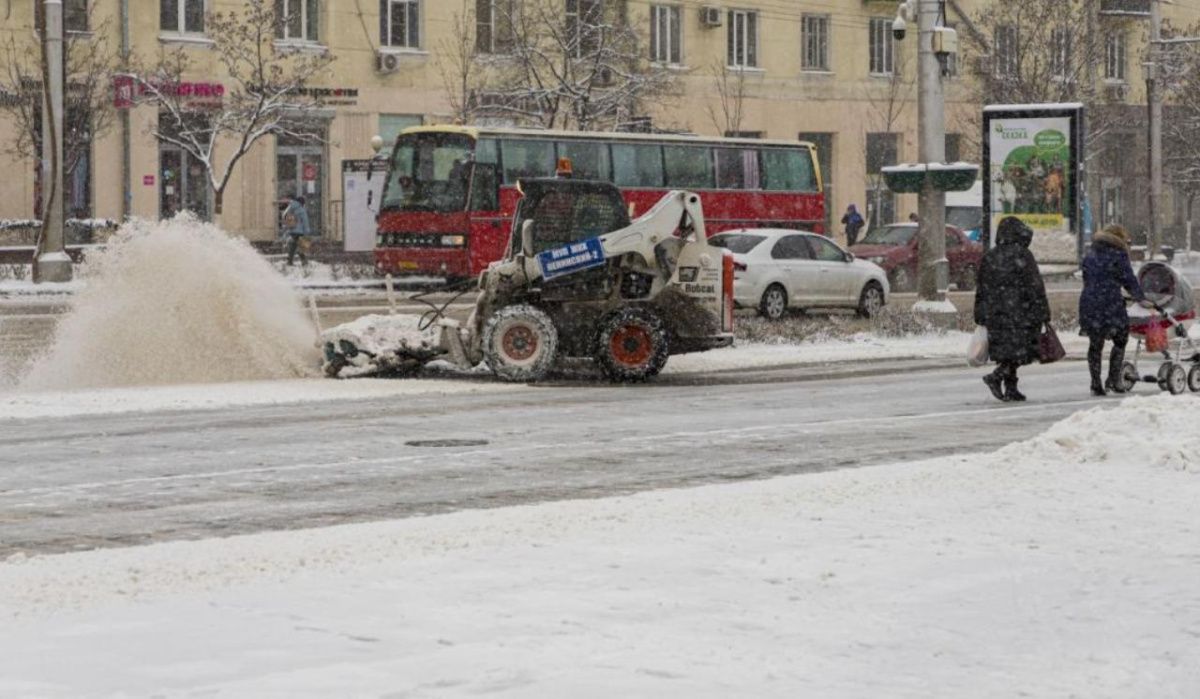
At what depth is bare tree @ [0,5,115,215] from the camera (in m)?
47.6

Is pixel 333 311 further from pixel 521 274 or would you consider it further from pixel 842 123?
pixel 842 123

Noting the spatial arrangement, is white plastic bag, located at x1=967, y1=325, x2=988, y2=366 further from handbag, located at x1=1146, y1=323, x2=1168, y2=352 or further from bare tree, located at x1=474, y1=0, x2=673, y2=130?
bare tree, located at x1=474, y1=0, x2=673, y2=130

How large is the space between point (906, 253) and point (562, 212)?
855 inches

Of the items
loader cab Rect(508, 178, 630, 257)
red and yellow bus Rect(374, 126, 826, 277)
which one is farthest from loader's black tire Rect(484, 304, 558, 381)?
red and yellow bus Rect(374, 126, 826, 277)

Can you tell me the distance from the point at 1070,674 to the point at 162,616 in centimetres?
318

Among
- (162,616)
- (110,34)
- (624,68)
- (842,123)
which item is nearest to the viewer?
(162,616)

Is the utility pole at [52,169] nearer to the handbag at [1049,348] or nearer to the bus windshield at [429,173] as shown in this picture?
the bus windshield at [429,173]

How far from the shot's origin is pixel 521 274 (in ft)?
70.4

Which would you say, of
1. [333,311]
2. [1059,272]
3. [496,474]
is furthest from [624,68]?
[496,474]

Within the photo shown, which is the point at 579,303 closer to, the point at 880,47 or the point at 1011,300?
the point at 1011,300

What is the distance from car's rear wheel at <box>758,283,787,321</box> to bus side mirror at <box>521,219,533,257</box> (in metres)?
11.3

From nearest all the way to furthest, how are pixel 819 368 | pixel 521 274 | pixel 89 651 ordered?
1. pixel 89 651
2. pixel 521 274
3. pixel 819 368

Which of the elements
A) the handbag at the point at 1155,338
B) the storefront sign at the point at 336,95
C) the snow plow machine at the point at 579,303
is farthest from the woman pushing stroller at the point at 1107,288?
the storefront sign at the point at 336,95

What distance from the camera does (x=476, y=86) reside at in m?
56.8
